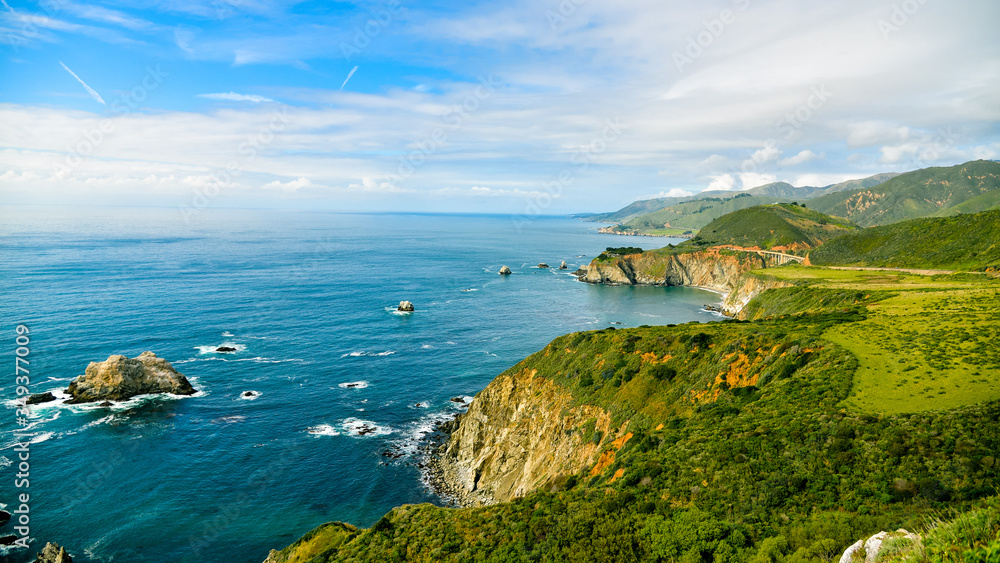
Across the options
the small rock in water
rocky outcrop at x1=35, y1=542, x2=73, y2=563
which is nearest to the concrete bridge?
rocky outcrop at x1=35, y1=542, x2=73, y2=563

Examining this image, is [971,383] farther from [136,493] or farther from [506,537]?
[136,493]

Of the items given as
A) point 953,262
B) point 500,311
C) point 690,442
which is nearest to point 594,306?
point 500,311

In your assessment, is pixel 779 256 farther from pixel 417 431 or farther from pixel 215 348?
pixel 215 348

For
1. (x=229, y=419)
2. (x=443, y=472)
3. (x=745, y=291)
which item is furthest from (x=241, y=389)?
(x=745, y=291)

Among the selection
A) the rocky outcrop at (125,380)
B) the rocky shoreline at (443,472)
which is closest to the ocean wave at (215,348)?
the rocky outcrop at (125,380)

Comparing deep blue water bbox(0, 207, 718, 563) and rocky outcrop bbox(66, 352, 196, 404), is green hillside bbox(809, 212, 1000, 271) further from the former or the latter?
rocky outcrop bbox(66, 352, 196, 404)
